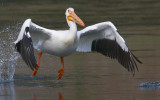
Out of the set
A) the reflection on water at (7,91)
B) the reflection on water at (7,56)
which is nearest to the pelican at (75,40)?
the reflection on water at (7,91)

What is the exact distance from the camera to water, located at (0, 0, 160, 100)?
9.77m

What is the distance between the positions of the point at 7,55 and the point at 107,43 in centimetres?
285

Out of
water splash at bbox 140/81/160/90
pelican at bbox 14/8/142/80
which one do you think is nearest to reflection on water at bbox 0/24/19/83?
pelican at bbox 14/8/142/80

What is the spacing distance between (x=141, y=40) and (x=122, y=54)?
13.2 feet

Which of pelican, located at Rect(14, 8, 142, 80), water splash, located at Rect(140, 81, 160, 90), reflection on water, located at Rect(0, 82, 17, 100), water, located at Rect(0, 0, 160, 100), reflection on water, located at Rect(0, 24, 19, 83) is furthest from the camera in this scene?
reflection on water, located at Rect(0, 24, 19, 83)

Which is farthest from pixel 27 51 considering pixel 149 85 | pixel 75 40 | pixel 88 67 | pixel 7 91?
pixel 88 67

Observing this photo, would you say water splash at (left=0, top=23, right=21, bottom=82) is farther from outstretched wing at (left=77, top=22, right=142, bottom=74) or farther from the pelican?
outstretched wing at (left=77, top=22, right=142, bottom=74)

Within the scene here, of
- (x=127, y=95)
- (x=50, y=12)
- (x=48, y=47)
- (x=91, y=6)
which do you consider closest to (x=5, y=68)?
(x=48, y=47)

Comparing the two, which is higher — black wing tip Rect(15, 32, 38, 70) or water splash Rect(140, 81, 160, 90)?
black wing tip Rect(15, 32, 38, 70)

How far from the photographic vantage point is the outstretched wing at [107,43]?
11.2 meters

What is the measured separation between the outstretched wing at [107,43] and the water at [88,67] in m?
0.29

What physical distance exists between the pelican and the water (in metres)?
0.35

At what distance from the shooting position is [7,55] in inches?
535

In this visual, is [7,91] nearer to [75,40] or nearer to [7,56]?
[75,40]
